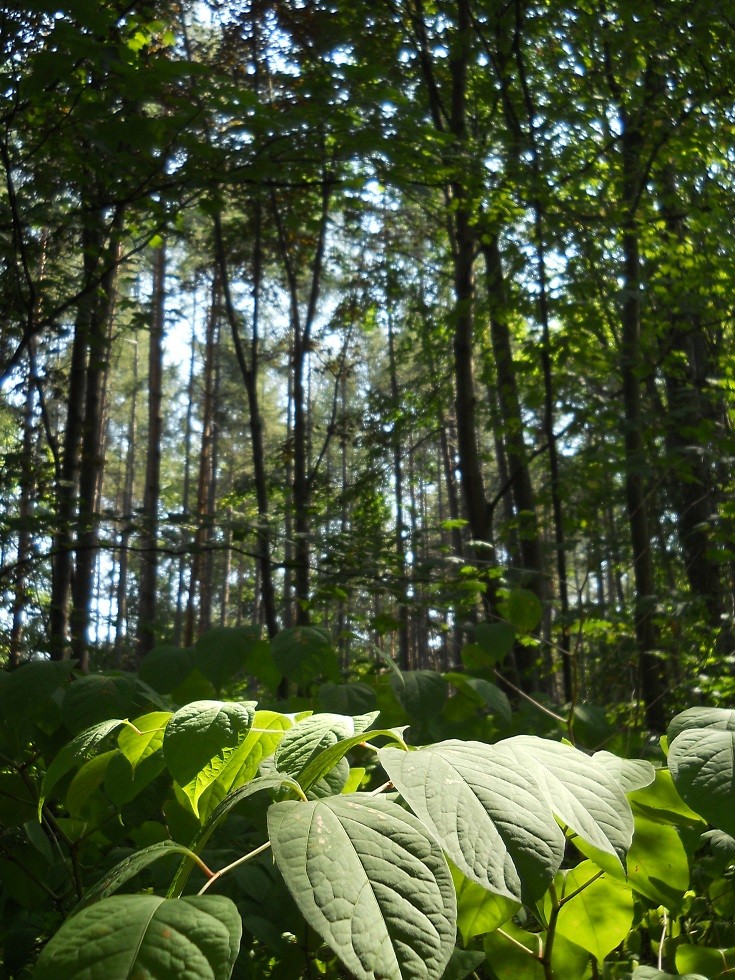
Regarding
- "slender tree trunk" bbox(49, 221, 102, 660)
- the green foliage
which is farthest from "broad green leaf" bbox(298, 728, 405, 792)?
"slender tree trunk" bbox(49, 221, 102, 660)

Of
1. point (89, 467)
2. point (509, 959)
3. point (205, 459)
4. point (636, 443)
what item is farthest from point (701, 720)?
point (205, 459)

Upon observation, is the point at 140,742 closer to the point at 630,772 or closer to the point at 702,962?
the point at 630,772

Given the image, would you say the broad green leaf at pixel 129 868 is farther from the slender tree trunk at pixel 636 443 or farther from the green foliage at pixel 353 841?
the slender tree trunk at pixel 636 443

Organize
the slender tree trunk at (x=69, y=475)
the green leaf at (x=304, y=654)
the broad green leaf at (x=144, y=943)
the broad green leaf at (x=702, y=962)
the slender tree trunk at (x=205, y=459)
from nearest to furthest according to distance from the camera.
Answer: the broad green leaf at (x=144, y=943) → the broad green leaf at (x=702, y=962) → the green leaf at (x=304, y=654) → the slender tree trunk at (x=69, y=475) → the slender tree trunk at (x=205, y=459)

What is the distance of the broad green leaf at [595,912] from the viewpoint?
859 millimetres

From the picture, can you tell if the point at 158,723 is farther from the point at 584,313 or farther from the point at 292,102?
the point at 292,102

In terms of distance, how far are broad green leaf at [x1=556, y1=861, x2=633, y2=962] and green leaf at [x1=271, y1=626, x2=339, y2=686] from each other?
1.83 feet

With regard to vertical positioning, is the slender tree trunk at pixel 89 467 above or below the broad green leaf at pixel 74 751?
above

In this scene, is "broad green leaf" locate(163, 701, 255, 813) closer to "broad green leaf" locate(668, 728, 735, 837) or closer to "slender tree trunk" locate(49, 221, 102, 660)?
"broad green leaf" locate(668, 728, 735, 837)

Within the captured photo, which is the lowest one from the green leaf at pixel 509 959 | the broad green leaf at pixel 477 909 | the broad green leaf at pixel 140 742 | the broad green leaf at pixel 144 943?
the green leaf at pixel 509 959

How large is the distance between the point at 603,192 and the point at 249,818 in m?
4.97

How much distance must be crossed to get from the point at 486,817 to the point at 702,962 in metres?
0.69

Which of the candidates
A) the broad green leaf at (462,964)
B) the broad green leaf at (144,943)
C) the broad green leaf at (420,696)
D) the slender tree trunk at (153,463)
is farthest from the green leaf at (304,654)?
the slender tree trunk at (153,463)

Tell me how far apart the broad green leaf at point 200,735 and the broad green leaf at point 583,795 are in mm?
233
